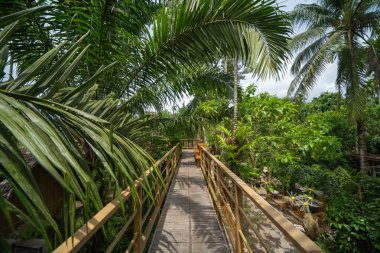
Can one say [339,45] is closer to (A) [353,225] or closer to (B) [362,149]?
(B) [362,149]

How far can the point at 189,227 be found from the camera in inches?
115

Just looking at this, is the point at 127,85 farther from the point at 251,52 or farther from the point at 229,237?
the point at 229,237

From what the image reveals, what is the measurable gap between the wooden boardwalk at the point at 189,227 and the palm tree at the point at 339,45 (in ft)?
21.9

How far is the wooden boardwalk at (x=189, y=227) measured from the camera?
2424 mm

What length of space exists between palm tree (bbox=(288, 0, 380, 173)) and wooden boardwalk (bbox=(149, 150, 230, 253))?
6.67m

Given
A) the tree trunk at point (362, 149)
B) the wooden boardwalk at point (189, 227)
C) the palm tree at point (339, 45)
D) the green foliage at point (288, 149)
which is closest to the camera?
the wooden boardwalk at point (189, 227)

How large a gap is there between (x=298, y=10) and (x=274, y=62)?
360 inches

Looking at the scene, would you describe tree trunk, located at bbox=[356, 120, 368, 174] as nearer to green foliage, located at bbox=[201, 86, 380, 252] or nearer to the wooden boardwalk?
green foliage, located at bbox=[201, 86, 380, 252]

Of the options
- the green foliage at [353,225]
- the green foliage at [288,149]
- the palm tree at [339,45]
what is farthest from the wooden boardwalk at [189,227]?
the palm tree at [339,45]

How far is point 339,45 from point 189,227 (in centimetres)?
825

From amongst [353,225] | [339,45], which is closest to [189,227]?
[353,225]

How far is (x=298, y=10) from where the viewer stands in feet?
29.8

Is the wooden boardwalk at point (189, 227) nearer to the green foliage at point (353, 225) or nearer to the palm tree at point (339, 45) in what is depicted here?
the green foliage at point (353, 225)

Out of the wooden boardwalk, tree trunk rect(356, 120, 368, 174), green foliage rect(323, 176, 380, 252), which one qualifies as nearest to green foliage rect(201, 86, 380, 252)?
green foliage rect(323, 176, 380, 252)
